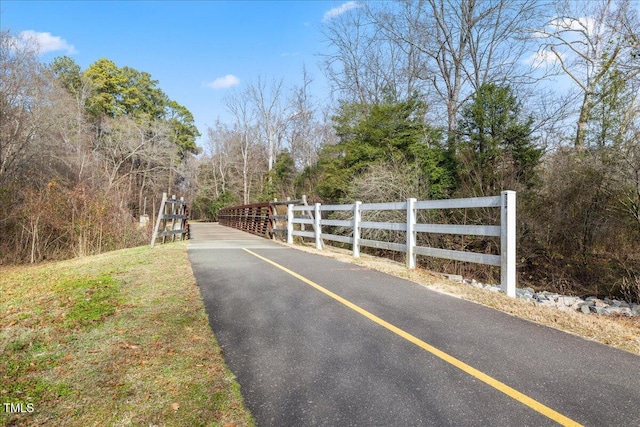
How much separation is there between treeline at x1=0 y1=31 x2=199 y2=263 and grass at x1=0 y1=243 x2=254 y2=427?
8426mm

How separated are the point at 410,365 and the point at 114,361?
8.48 ft

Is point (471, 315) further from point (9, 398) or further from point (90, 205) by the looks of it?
point (90, 205)

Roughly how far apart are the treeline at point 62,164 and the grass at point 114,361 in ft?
27.6

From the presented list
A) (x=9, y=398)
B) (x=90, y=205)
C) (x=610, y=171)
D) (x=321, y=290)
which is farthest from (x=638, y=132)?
(x=90, y=205)

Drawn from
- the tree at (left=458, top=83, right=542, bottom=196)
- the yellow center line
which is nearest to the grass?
the yellow center line

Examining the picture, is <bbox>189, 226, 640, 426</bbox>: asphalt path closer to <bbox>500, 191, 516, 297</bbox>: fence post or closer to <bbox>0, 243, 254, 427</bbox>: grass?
<bbox>0, 243, 254, 427</bbox>: grass

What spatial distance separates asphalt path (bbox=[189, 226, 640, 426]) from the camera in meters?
2.40

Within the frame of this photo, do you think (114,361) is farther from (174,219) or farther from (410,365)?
(174,219)

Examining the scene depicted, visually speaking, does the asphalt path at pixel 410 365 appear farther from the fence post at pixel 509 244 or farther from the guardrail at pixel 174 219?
the guardrail at pixel 174 219

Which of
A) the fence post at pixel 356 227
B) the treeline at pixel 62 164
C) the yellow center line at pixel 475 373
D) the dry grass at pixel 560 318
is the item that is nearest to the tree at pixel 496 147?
the fence post at pixel 356 227

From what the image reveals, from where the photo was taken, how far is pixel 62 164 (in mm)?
24172

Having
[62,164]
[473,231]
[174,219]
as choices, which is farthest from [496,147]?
[62,164]

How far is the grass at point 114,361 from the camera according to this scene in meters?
2.41

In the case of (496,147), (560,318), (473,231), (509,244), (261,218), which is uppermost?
(496,147)
